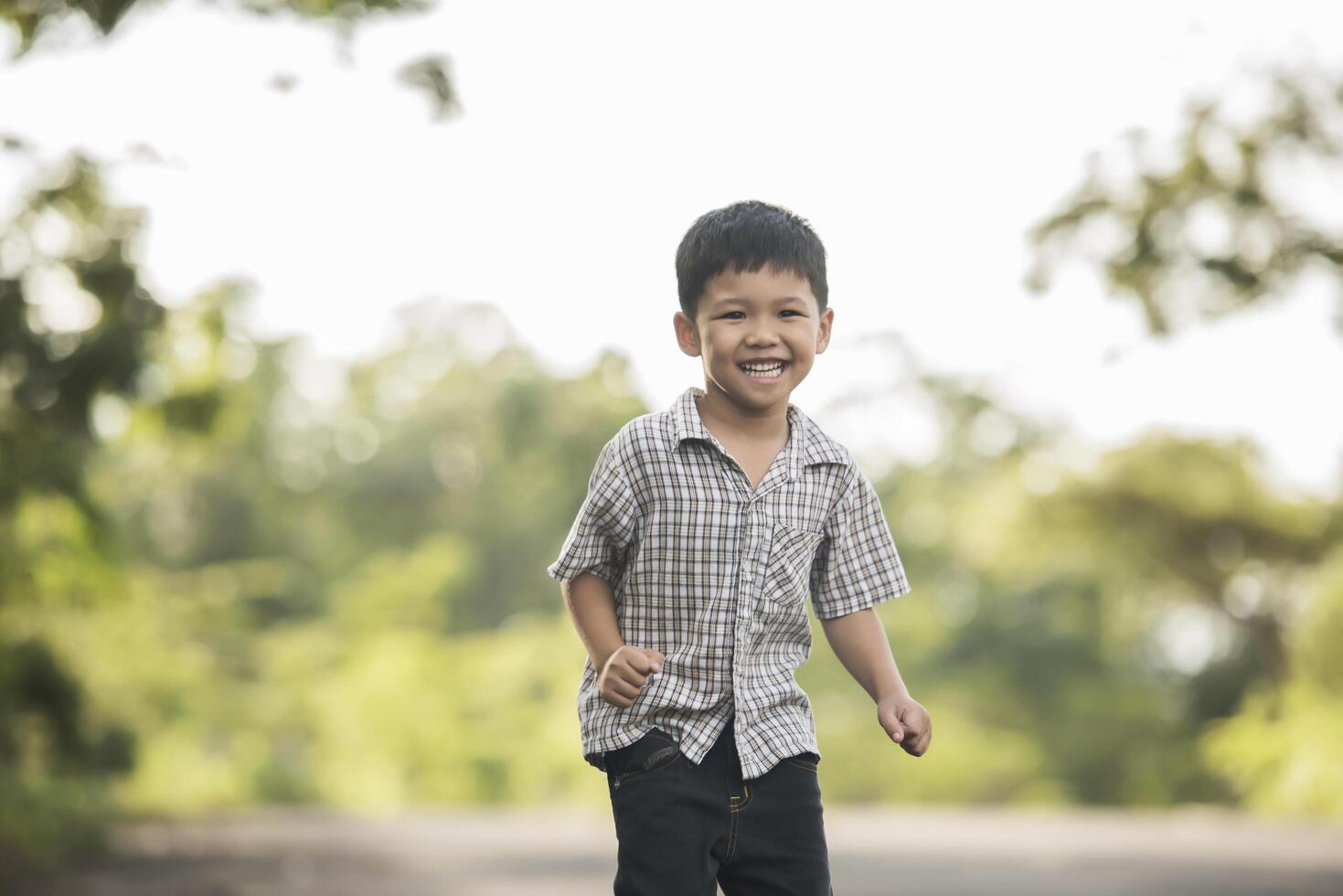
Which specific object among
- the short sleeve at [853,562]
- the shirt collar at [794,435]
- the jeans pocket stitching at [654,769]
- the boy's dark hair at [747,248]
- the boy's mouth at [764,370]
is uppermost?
the boy's dark hair at [747,248]

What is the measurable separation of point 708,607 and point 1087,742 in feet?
63.5

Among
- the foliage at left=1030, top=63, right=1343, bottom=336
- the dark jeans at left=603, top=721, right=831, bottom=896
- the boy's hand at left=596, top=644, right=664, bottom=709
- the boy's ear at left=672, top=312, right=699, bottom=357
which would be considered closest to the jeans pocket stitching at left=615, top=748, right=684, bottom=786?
the dark jeans at left=603, top=721, right=831, bottom=896

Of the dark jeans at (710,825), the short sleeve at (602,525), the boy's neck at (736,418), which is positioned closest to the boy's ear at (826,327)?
the boy's neck at (736,418)

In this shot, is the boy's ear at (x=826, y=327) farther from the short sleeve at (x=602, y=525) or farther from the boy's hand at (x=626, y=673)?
the boy's hand at (x=626, y=673)

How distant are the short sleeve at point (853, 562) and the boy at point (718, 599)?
0.09 meters

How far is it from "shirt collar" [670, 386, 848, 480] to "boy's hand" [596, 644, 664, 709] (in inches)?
12.9

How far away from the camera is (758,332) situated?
8.05 feet

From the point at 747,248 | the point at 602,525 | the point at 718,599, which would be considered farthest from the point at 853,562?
the point at 747,248

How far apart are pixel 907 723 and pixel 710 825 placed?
33 centimetres

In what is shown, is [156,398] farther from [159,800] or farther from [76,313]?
[159,800]

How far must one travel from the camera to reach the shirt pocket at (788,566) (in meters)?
2.49

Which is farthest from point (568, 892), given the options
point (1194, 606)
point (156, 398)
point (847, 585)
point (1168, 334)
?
point (1194, 606)

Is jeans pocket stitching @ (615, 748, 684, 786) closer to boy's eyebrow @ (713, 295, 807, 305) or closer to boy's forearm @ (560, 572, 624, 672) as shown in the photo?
boy's forearm @ (560, 572, 624, 672)

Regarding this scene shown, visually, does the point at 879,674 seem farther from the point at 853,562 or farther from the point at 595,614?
the point at 595,614
